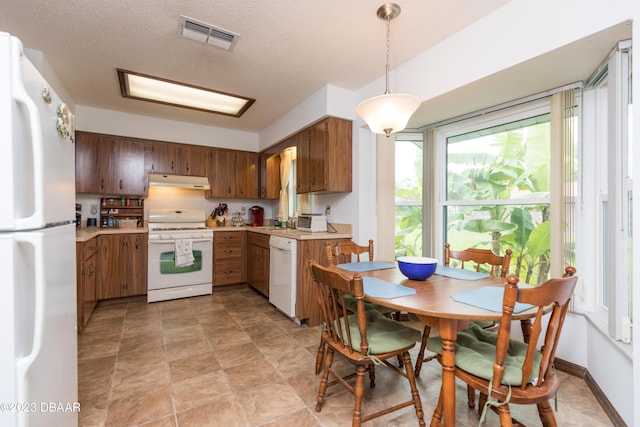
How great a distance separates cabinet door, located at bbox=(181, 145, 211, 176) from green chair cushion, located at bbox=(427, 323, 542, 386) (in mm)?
4096

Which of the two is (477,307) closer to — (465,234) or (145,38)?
(465,234)

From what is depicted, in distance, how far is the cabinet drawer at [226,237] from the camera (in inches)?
167

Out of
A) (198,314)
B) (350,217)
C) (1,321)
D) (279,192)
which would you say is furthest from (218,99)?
(1,321)

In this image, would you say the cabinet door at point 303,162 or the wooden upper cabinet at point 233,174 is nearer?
the cabinet door at point 303,162

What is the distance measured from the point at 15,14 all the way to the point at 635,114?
12.8ft

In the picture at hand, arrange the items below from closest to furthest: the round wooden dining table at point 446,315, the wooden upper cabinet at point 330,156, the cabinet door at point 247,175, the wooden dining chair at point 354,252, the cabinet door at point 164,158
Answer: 1. the round wooden dining table at point 446,315
2. the wooden dining chair at point 354,252
3. the wooden upper cabinet at point 330,156
4. the cabinet door at point 164,158
5. the cabinet door at point 247,175

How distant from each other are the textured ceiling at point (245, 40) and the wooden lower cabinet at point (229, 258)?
2105mm

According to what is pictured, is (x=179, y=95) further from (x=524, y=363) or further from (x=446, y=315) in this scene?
(x=524, y=363)

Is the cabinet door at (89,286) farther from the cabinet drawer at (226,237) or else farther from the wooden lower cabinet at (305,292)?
the wooden lower cabinet at (305,292)

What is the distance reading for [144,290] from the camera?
378cm

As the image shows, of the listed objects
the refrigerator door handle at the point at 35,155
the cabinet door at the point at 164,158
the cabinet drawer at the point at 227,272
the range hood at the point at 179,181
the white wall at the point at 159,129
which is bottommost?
the cabinet drawer at the point at 227,272

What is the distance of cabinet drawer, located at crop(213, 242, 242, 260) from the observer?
13.9 feet

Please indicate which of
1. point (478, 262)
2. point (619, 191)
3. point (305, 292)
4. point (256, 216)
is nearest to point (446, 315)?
point (478, 262)

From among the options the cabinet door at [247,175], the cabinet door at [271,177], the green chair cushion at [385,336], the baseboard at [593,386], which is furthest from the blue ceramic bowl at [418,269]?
the cabinet door at [247,175]
